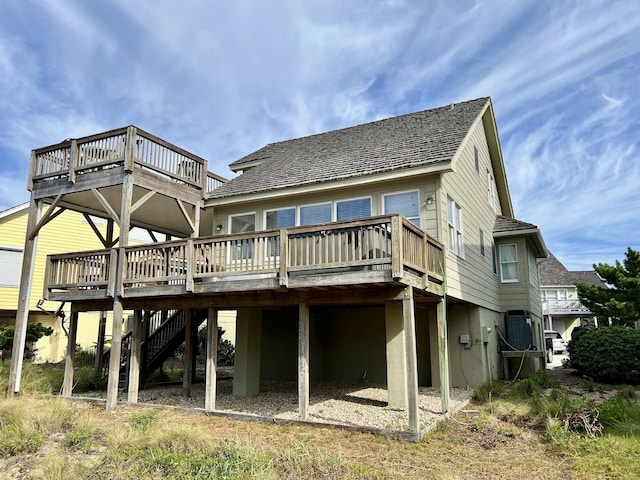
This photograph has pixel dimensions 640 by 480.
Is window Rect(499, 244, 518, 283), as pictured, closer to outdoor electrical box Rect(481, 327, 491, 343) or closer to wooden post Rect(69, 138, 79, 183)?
outdoor electrical box Rect(481, 327, 491, 343)

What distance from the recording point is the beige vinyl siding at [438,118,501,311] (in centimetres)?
1175

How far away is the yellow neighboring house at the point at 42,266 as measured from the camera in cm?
1984

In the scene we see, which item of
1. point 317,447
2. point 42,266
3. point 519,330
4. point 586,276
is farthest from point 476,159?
point 586,276

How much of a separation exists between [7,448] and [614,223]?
130ft

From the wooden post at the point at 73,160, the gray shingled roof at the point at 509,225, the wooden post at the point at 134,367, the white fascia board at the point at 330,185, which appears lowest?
the wooden post at the point at 134,367

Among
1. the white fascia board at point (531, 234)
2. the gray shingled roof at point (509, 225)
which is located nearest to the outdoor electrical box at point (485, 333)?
the white fascia board at point (531, 234)

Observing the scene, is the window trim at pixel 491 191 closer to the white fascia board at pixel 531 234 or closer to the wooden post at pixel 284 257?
the white fascia board at pixel 531 234

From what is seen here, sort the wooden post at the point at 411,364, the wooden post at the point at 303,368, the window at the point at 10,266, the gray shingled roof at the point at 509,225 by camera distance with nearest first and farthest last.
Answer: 1. the wooden post at the point at 411,364
2. the wooden post at the point at 303,368
3. the gray shingled roof at the point at 509,225
4. the window at the point at 10,266

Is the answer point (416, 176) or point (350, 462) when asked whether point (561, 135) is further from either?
point (350, 462)

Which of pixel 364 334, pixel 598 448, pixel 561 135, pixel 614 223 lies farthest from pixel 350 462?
pixel 614 223

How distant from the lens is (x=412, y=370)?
8336 millimetres

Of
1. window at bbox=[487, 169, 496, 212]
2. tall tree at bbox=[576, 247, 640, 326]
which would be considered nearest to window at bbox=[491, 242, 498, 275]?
window at bbox=[487, 169, 496, 212]

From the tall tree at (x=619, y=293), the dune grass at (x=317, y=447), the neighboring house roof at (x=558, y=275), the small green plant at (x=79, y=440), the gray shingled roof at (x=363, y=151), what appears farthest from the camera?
the neighboring house roof at (x=558, y=275)

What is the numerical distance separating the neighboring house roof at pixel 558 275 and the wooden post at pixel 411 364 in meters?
33.2
